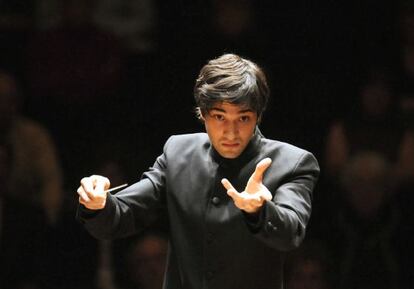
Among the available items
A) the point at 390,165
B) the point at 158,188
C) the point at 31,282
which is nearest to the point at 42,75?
the point at 31,282

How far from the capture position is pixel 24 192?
4.09 metres

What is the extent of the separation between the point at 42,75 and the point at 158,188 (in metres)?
1.84

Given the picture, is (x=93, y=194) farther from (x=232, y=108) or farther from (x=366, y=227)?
(x=366, y=227)

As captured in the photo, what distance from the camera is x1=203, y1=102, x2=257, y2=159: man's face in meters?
2.40

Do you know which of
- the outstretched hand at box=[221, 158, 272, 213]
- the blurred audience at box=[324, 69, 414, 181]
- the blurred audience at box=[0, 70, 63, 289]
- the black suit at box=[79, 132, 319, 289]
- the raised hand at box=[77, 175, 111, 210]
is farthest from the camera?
the blurred audience at box=[324, 69, 414, 181]

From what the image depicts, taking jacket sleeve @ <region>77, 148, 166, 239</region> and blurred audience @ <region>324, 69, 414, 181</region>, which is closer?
jacket sleeve @ <region>77, 148, 166, 239</region>

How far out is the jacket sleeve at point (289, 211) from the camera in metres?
2.23

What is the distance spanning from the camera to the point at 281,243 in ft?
7.48

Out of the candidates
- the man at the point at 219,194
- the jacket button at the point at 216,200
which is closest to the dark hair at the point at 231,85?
the man at the point at 219,194

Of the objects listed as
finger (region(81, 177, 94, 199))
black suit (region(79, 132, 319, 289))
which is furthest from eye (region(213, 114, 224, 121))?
finger (region(81, 177, 94, 199))

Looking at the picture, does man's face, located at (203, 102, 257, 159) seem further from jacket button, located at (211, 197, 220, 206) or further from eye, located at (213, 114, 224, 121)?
jacket button, located at (211, 197, 220, 206)

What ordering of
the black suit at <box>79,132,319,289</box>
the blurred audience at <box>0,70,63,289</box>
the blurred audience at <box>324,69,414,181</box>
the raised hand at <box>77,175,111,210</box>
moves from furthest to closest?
1. the blurred audience at <box>324,69,414,181</box>
2. the blurred audience at <box>0,70,63,289</box>
3. the black suit at <box>79,132,319,289</box>
4. the raised hand at <box>77,175,111,210</box>

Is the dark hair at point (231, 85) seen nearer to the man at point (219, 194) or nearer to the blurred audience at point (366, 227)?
the man at point (219, 194)

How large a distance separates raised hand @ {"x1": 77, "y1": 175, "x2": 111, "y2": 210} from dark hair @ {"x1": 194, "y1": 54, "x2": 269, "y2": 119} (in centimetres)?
34
